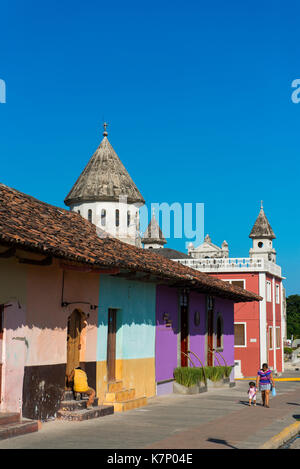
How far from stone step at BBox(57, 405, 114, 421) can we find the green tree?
304 ft

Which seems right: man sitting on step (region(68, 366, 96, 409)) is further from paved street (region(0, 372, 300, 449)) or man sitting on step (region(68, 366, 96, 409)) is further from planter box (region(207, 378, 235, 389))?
planter box (region(207, 378, 235, 389))

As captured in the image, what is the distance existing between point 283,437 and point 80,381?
4.52 metres

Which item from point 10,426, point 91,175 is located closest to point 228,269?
point 91,175

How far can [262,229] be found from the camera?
2199 inches

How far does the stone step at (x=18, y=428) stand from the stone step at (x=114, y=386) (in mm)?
4253

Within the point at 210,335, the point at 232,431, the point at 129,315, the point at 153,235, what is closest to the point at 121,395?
the point at 129,315

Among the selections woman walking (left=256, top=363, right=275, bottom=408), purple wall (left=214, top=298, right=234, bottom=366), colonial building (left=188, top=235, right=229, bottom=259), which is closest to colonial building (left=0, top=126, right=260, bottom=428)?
Answer: purple wall (left=214, top=298, right=234, bottom=366)

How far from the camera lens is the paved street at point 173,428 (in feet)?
32.2

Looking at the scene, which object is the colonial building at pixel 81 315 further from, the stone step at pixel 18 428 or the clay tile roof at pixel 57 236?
the stone step at pixel 18 428

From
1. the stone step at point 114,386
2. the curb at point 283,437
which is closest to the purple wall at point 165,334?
the stone step at point 114,386

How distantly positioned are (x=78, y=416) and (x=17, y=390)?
1686mm

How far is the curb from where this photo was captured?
10.0 m

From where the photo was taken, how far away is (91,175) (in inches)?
1375

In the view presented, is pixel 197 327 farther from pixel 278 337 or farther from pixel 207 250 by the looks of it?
pixel 207 250
